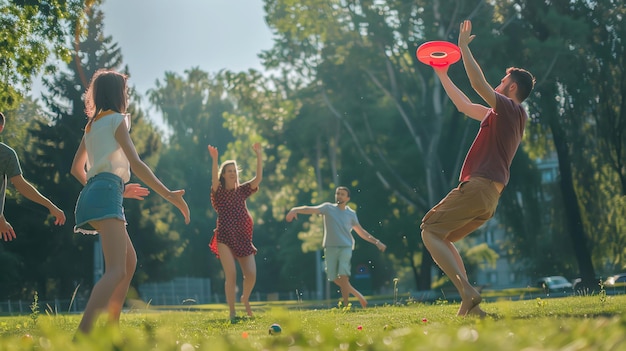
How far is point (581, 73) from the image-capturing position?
3002 centimetres

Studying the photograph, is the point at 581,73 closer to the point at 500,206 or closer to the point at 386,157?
the point at 500,206

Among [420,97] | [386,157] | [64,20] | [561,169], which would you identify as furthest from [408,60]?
[64,20]

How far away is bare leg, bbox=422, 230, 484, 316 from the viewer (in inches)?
314

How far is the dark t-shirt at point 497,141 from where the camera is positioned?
8109 millimetres

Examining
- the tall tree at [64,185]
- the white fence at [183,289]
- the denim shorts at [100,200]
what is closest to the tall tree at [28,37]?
the denim shorts at [100,200]

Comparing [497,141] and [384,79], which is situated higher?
[384,79]

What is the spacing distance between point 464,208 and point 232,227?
16.3ft

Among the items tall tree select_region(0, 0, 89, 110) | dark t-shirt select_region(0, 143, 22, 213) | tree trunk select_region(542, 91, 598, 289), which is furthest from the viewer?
tree trunk select_region(542, 91, 598, 289)

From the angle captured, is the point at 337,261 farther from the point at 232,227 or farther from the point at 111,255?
the point at 111,255

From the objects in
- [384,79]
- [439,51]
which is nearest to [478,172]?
[439,51]

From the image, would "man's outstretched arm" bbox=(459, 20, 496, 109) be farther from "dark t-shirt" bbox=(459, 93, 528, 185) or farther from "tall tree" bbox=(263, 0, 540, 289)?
"tall tree" bbox=(263, 0, 540, 289)

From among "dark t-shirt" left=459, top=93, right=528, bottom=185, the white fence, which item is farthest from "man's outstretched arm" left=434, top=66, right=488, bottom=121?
the white fence

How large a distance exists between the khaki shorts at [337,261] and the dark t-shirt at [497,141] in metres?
7.82

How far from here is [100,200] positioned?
6445mm
